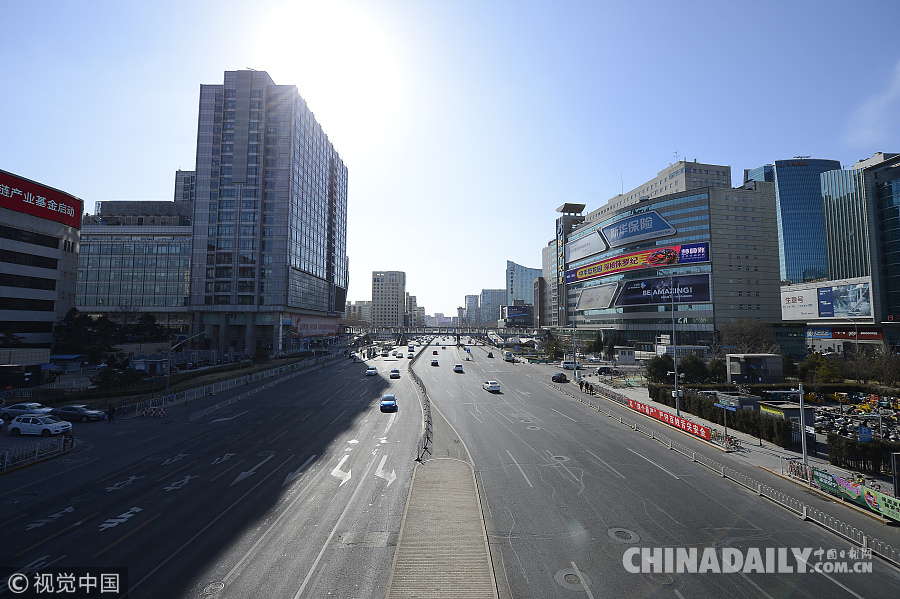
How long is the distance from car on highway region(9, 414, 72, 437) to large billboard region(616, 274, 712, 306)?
327 ft

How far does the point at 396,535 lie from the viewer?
47.2 feet

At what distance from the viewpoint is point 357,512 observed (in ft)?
53.7

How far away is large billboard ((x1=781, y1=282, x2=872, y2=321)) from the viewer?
80.3 meters

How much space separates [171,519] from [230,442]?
39.5ft

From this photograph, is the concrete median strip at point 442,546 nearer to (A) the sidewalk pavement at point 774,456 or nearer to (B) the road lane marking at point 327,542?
(B) the road lane marking at point 327,542

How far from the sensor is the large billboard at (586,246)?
390ft

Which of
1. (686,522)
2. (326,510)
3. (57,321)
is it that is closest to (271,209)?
(57,321)

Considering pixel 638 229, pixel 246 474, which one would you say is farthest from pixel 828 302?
pixel 246 474

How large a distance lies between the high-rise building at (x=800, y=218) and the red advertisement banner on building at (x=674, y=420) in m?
156

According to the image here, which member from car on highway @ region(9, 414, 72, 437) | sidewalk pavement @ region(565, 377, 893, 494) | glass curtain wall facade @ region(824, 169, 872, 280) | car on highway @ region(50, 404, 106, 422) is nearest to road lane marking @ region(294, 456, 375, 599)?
sidewalk pavement @ region(565, 377, 893, 494)

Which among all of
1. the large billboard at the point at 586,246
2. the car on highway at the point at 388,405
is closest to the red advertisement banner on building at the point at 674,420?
the car on highway at the point at 388,405

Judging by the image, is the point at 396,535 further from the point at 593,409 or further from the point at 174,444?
the point at 593,409

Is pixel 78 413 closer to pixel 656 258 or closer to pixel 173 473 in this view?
pixel 173 473

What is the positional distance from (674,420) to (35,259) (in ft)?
279
